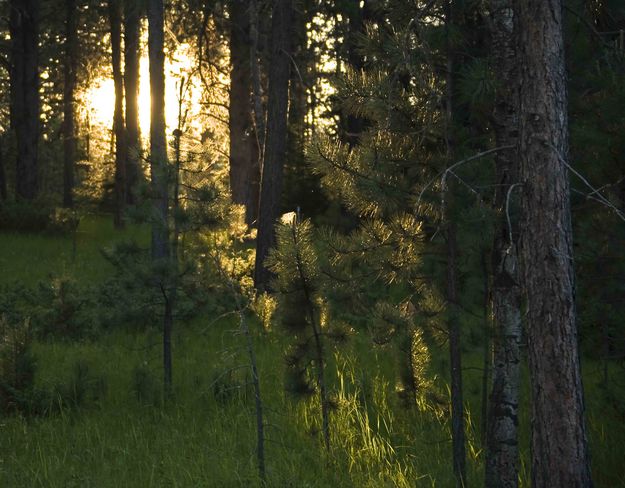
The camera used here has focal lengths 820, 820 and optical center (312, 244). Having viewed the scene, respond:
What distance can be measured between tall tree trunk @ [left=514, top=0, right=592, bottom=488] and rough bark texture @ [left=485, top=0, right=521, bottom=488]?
0.96 meters

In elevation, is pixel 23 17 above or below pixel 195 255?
above

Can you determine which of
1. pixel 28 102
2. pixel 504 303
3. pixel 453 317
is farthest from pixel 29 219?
pixel 504 303

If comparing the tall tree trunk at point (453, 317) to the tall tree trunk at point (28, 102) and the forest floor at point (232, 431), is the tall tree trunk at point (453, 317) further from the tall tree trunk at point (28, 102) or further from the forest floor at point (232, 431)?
the tall tree trunk at point (28, 102)

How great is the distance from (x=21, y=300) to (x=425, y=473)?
898cm

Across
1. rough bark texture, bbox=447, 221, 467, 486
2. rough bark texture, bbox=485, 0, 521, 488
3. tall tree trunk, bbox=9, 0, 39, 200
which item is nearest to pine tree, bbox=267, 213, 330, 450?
rough bark texture, bbox=447, 221, 467, 486

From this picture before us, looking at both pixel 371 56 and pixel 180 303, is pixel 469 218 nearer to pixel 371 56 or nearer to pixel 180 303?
pixel 371 56

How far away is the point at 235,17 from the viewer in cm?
2122

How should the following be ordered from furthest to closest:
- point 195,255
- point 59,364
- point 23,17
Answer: point 23,17 → point 59,364 → point 195,255

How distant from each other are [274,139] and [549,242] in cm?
942

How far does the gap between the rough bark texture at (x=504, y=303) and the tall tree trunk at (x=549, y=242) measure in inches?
37.7

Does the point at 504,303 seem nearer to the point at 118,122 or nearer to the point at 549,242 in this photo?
the point at 549,242

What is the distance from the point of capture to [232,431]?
7.55 metres

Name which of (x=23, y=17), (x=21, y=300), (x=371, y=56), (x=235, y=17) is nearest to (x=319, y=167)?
(x=371, y=56)

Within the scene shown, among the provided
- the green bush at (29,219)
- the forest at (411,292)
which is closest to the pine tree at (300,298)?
the forest at (411,292)
